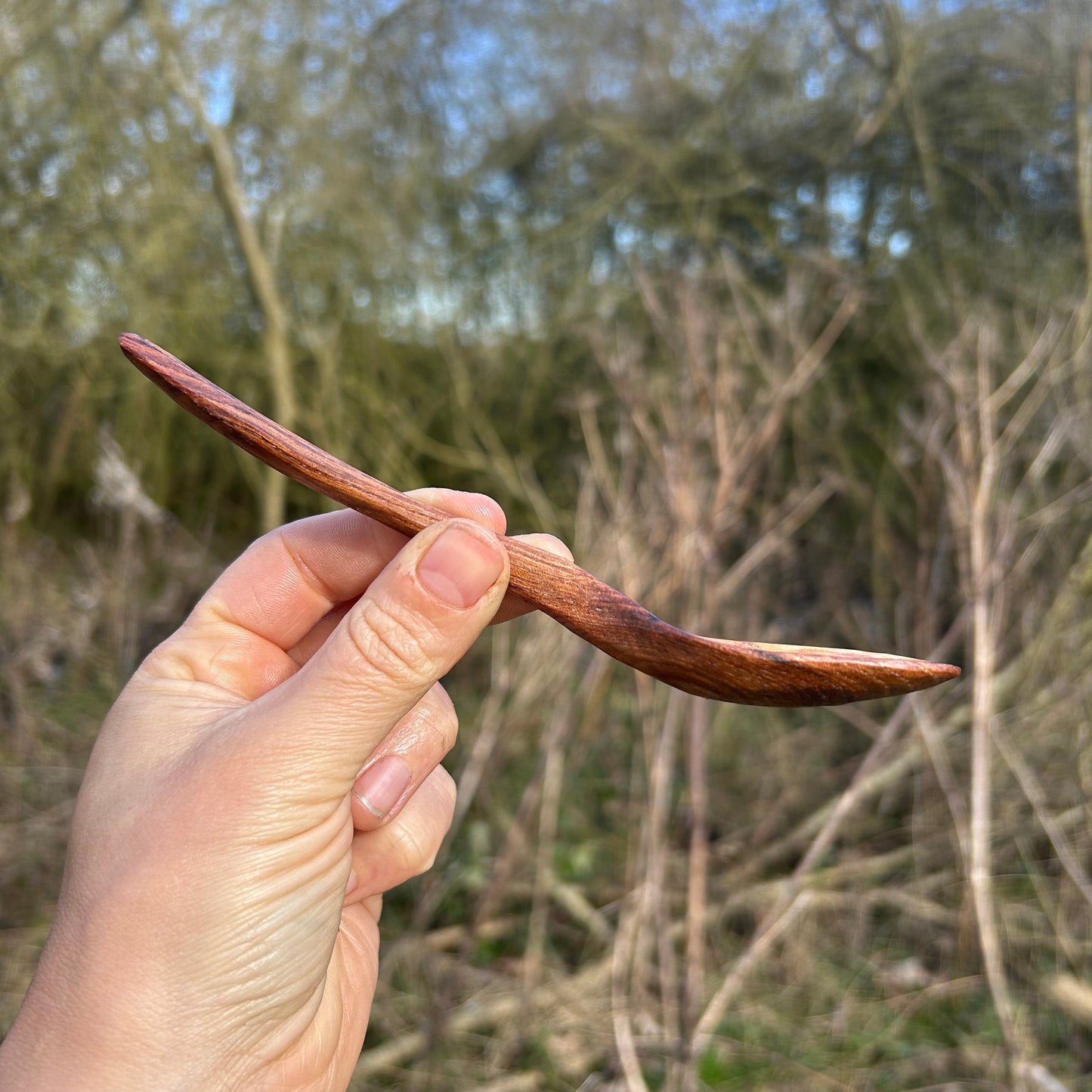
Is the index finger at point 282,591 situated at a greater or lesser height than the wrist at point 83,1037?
greater

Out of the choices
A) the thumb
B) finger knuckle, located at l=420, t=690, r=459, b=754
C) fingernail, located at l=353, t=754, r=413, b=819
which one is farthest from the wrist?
finger knuckle, located at l=420, t=690, r=459, b=754

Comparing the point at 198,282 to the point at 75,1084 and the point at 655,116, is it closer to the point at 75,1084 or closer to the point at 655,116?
the point at 655,116

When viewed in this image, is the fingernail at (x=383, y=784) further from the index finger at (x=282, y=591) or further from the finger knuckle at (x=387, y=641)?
the finger knuckle at (x=387, y=641)

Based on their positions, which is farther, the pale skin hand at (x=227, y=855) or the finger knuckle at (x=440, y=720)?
the finger knuckle at (x=440, y=720)

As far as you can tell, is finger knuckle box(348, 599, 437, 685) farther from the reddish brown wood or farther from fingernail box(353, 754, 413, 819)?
fingernail box(353, 754, 413, 819)

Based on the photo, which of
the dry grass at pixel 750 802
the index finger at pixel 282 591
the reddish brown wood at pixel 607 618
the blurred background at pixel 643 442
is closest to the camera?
the reddish brown wood at pixel 607 618

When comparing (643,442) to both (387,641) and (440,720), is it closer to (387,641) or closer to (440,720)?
(440,720)

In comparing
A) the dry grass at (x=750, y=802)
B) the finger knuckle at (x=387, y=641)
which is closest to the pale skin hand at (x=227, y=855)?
the finger knuckle at (x=387, y=641)
